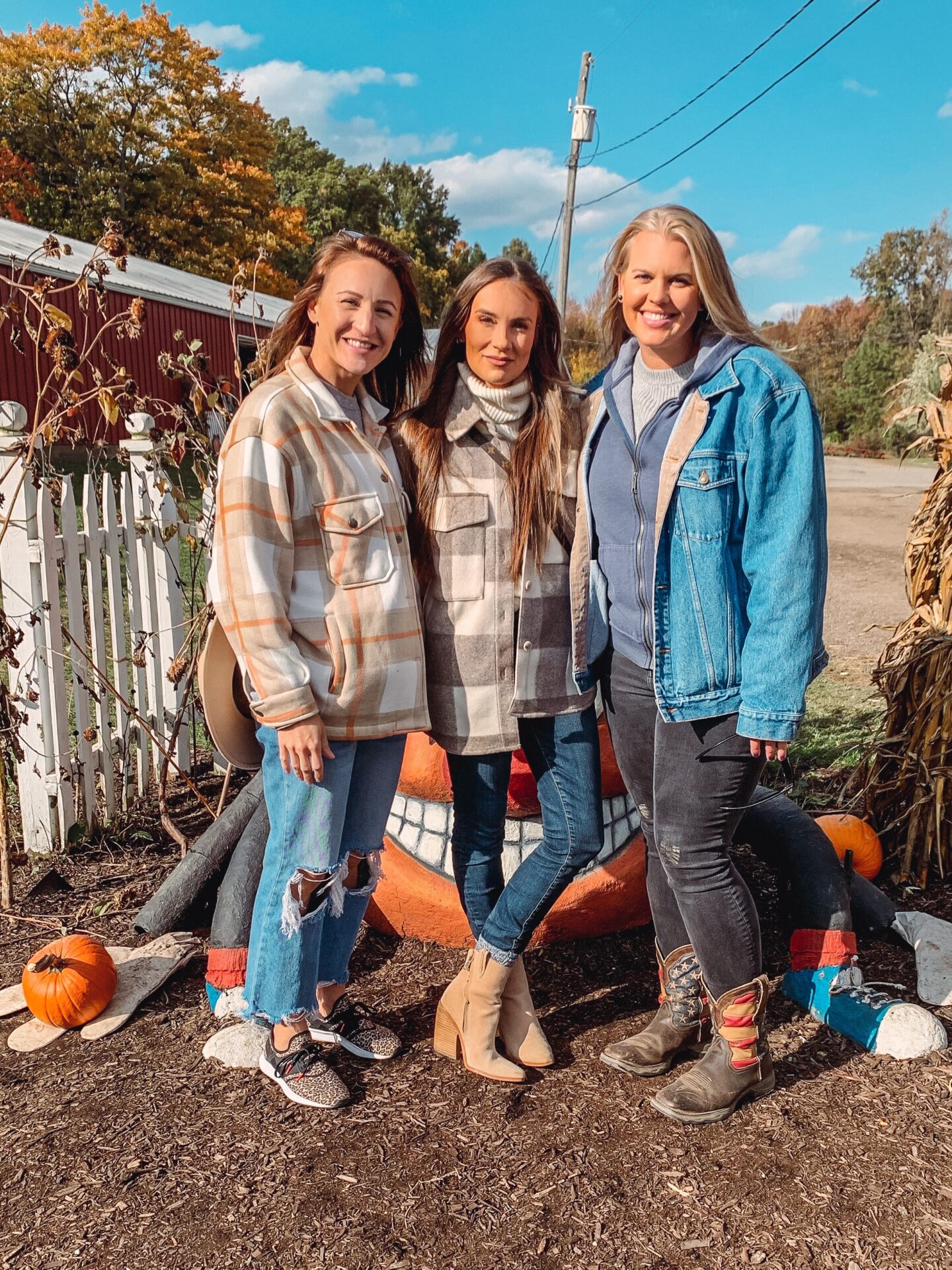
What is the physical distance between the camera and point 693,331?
224 centimetres

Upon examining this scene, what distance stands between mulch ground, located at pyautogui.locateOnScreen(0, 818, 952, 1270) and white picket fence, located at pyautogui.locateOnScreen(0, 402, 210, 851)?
1.31 m

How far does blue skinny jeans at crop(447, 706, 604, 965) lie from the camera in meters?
2.39

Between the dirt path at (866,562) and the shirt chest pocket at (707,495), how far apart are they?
1.49 m

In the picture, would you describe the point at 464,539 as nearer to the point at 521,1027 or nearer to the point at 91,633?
the point at 521,1027

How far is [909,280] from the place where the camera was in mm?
48906

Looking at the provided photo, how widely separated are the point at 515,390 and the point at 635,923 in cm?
179

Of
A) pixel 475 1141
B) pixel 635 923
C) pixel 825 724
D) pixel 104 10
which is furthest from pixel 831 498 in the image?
pixel 104 10

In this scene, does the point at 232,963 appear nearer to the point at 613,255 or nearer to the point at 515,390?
the point at 515,390

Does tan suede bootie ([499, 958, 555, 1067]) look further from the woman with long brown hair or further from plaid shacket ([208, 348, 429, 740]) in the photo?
plaid shacket ([208, 348, 429, 740])

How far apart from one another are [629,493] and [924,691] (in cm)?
182

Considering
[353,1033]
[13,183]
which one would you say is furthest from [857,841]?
[13,183]

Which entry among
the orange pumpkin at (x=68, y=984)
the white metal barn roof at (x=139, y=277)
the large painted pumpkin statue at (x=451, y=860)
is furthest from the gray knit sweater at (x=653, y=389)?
the white metal barn roof at (x=139, y=277)

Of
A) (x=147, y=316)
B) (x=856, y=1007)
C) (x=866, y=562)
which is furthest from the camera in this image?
(x=147, y=316)

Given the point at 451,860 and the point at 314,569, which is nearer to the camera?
the point at 314,569
